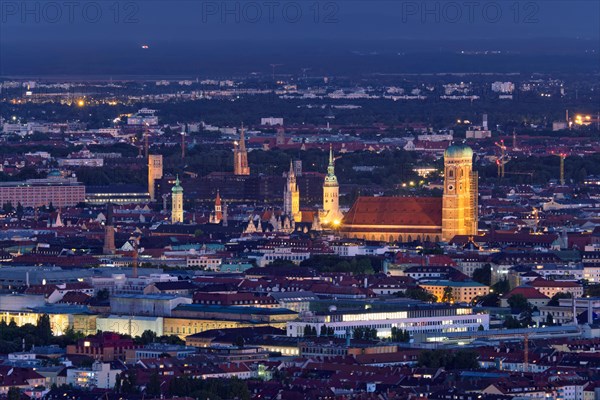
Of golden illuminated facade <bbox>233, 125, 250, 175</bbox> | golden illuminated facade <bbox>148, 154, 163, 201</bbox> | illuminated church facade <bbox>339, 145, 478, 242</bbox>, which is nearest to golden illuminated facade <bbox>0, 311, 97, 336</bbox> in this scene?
illuminated church facade <bbox>339, 145, 478, 242</bbox>

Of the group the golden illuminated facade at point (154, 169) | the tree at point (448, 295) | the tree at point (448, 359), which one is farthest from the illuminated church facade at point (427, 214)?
the tree at point (448, 359)

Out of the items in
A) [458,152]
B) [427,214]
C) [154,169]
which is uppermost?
[458,152]

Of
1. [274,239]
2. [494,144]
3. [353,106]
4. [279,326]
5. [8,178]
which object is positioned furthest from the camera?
Answer: [353,106]

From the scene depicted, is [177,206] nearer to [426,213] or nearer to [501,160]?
[426,213]

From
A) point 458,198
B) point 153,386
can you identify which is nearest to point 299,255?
point 458,198

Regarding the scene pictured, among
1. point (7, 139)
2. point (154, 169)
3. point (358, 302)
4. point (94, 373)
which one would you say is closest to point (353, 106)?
point (7, 139)

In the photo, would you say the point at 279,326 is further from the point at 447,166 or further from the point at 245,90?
the point at 245,90

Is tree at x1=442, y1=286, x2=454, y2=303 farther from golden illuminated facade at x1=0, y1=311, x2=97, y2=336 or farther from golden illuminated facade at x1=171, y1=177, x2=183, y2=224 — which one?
golden illuminated facade at x1=171, y1=177, x2=183, y2=224

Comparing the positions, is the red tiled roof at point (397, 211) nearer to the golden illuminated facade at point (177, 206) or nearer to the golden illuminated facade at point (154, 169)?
the golden illuminated facade at point (177, 206)
